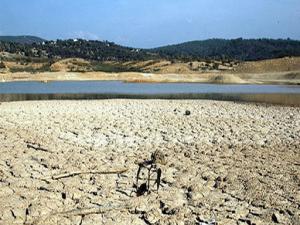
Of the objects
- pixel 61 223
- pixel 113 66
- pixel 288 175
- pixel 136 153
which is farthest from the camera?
pixel 113 66

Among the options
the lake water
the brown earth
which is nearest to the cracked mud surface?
the lake water

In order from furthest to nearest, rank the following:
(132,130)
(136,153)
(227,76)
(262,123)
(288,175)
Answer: (227,76)
(262,123)
(132,130)
(136,153)
(288,175)

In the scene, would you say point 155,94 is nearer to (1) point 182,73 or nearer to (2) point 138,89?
(2) point 138,89

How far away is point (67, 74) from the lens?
94.7m

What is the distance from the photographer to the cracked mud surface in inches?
307

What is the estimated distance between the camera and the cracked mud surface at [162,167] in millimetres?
7793

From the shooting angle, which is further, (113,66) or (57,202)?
(113,66)

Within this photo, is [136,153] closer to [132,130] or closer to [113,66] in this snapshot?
[132,130]

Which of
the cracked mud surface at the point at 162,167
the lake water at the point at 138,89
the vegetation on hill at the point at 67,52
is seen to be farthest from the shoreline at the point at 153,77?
the vegetation on hill at the point at 67,52

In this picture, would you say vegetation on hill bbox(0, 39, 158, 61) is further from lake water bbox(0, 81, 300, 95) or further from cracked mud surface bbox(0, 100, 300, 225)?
cracked mud surface bbox(0, 100, 300, 225)

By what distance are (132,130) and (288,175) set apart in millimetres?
7401

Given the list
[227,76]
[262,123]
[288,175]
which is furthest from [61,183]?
[227,76]

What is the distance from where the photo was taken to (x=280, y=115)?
73.6ft

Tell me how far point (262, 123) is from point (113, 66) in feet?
408
